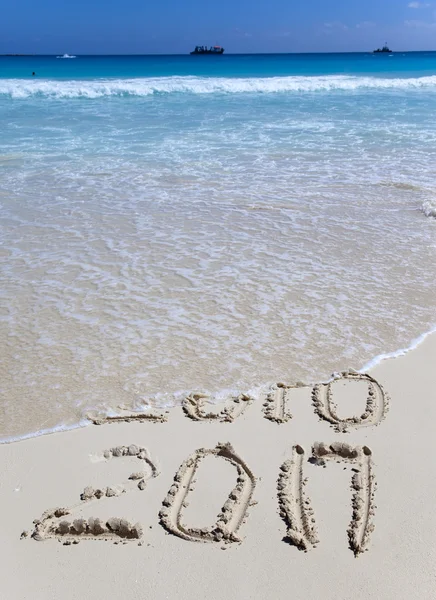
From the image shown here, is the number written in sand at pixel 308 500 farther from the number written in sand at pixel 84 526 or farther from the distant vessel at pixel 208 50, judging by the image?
the distant vessel at pixel 208 50

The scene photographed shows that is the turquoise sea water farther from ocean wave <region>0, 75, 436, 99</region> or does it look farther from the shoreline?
ocean wave <region>0, 75, 436, 99</region>

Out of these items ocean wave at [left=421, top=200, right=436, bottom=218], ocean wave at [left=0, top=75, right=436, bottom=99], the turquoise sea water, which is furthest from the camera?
ocean wave at [left=0, top=75, right=436, bottom=99]

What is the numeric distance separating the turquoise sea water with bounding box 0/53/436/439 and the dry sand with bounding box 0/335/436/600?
41 centimetres

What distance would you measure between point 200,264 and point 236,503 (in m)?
3.46

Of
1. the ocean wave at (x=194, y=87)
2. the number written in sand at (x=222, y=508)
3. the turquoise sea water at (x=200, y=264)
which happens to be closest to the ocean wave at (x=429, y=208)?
the turquoise sea water at (x=200, y=264)

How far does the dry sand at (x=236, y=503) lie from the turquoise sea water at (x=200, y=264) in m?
0.41

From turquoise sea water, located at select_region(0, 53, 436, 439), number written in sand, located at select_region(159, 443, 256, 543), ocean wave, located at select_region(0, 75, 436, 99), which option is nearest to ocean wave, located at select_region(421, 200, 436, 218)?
turquoise sea water, located at select_region(0, 53, 436, 439)

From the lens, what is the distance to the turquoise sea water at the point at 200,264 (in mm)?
4336

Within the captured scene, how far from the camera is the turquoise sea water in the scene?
434 centimetres

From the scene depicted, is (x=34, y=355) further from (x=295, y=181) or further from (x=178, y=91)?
(x=178, y=91)

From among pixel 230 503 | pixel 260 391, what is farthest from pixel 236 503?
pixel 260 391

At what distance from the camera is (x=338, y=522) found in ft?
9.64

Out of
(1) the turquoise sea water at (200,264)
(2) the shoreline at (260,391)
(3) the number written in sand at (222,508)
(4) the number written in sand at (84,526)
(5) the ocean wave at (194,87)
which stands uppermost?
(5) the ocean wave at (194,87)

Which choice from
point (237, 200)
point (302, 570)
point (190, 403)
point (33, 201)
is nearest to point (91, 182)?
point (33, 201)
